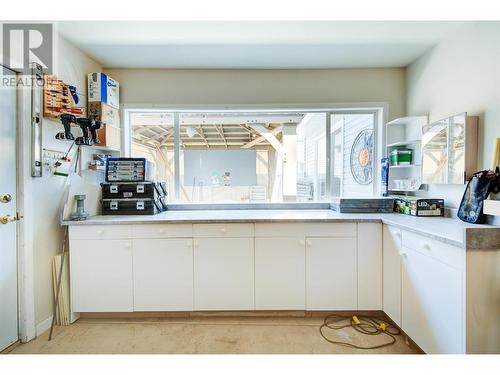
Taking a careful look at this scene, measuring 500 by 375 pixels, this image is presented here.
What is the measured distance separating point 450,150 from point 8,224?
3.60 m

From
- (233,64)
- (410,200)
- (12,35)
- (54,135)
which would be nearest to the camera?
(12,35)

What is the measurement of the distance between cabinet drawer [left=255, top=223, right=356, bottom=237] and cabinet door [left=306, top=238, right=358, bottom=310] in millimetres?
54

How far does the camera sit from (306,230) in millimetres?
2199

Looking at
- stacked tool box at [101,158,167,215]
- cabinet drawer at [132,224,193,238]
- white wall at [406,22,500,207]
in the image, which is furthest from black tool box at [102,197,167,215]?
white wall at [406,22,500,207]

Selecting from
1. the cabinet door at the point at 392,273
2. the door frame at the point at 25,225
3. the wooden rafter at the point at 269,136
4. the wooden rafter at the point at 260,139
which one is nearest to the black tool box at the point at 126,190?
the door frame at the point at 25,225

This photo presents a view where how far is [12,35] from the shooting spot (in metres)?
1.85

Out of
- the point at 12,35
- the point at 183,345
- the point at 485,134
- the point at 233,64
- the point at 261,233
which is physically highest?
the point at 233,64

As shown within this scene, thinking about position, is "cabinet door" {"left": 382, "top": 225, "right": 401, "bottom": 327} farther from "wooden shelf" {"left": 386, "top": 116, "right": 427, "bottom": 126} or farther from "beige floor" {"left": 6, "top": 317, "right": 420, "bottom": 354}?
A: "wooden shelf" {"left": 386, "top": 116, "right": 427, "bottom": 126}

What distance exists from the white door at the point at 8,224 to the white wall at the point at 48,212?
14 cm

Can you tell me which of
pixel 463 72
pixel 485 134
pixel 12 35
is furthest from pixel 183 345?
pixel 463 72

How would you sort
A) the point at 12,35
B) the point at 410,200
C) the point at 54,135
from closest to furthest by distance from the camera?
the point at 12,35 < the point at 54,135 < the point at 410,200

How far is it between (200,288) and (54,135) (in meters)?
1.89

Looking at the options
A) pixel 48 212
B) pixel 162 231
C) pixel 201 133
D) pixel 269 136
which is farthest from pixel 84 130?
pixel 269 136

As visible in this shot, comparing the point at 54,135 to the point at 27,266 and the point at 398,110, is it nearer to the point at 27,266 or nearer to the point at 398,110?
the point at 27,266
